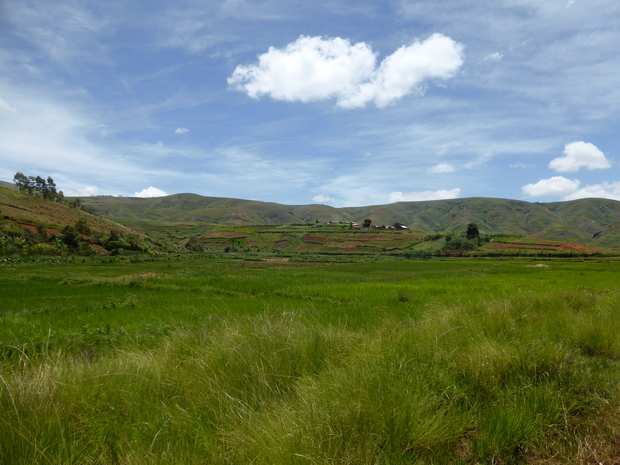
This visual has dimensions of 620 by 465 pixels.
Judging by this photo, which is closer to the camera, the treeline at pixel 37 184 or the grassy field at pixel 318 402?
the grassy field at pixel 318 402

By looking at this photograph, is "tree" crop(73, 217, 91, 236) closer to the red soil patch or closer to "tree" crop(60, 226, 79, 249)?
"tree" crop(60, 226, 79, 249)

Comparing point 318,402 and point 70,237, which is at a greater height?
point 318,402

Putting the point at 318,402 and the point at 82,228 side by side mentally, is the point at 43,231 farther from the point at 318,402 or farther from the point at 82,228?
the point at 318,402

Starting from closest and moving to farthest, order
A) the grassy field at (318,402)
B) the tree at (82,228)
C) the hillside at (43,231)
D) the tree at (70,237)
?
1. the grassy field at (318,402)
2. the hillside at (43,231)
3. the tree at (70,237)
4. the tree at (82,228)

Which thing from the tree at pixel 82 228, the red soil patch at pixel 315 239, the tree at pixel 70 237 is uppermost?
the tree at pixel 82 228

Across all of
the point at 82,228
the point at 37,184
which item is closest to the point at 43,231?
the point at 82,228

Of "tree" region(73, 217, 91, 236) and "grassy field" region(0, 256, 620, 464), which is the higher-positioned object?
"tree" region(73, 217, 91, 236)

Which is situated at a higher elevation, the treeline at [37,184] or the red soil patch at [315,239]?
the treeline at [37,184]

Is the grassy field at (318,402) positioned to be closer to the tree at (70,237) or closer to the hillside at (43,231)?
the hillside at (43,231)

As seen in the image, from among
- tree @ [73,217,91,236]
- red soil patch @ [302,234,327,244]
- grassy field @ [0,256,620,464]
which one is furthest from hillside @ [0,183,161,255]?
red soil patch @ [302,234,327,244]

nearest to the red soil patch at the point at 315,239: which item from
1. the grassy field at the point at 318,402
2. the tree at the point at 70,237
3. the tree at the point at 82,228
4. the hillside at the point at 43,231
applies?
the hillside at the point at 43,231

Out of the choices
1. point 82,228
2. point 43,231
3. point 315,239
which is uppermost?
point 82,228

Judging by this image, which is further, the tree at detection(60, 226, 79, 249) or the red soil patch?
the red soil patch

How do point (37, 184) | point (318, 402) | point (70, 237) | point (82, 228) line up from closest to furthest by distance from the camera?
point (318, 402) → point (70, 237) → point (82, 228) → point (37, 184)
